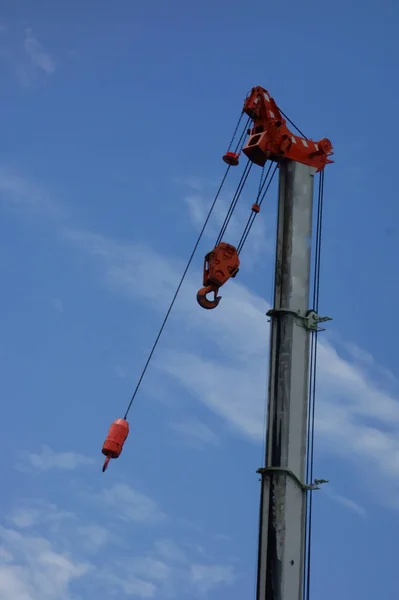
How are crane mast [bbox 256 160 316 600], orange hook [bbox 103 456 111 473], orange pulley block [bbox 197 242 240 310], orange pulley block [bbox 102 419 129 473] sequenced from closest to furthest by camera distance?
crane mast [bbox 256 160 316 600], orange hook [bbox 103 456 111 473], orange pulley block [bbox 102 419 129 473], orange pulley block [bbox 197 242 240 310]

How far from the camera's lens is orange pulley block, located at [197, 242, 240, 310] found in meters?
20.0

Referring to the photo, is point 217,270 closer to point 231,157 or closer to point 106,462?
point 231,157

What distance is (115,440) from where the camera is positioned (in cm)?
1858

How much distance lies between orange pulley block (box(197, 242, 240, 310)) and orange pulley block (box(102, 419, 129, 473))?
309cm

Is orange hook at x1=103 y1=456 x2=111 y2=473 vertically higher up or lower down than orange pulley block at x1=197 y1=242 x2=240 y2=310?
lower down

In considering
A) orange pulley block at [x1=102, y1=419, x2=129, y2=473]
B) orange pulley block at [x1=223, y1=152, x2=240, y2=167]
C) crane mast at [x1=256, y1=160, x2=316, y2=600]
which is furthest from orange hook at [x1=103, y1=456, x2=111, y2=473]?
orange pulley block at [x1=223, y1=152, x2=240, y2=167]

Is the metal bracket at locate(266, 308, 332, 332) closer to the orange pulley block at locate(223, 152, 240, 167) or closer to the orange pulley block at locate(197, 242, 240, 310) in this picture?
the orange pulley block at locate(197, 242, 240, 310)

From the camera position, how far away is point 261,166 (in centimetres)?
2089

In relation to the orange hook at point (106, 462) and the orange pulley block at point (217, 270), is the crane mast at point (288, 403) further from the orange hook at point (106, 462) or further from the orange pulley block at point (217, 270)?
the orange hook at point (106, 462)

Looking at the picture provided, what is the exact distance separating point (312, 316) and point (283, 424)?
2.25m

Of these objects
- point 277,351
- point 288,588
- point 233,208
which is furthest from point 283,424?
point 233,208

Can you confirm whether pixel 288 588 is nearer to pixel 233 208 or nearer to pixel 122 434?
pixel 122 434

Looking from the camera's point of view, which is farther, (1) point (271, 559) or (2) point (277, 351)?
(2) point (277, 351)

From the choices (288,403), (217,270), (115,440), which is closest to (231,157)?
(217,270)
